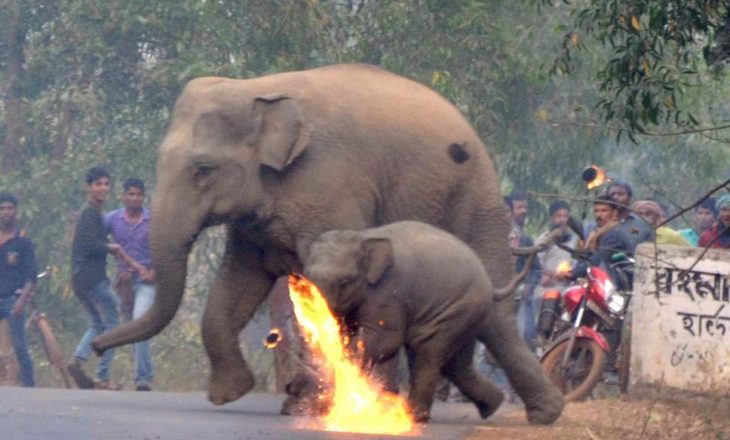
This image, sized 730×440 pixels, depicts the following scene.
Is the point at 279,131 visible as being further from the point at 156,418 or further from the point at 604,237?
the point at 604,237

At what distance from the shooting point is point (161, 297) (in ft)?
37.9

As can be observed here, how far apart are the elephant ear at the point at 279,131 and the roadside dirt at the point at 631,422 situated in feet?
6.71

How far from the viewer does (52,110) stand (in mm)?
18469

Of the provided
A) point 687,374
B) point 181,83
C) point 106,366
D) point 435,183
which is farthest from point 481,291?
point 181,83

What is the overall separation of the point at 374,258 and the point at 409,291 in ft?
1.09

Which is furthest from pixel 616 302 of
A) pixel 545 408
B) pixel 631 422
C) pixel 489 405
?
pixel 489 405

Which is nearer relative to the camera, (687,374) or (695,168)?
(687,374)

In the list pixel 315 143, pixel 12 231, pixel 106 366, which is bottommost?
pixel 106 366

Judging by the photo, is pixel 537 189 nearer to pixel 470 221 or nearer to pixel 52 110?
pixel 52 110

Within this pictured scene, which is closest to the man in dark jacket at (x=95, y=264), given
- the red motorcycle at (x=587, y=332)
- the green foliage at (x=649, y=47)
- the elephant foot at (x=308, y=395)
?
the red motorcycle at (x=587, y=332)

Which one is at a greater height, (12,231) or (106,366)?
(12,231)

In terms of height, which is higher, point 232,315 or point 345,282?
point 345,282

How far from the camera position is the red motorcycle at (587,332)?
1316cm

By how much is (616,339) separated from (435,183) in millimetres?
2647
